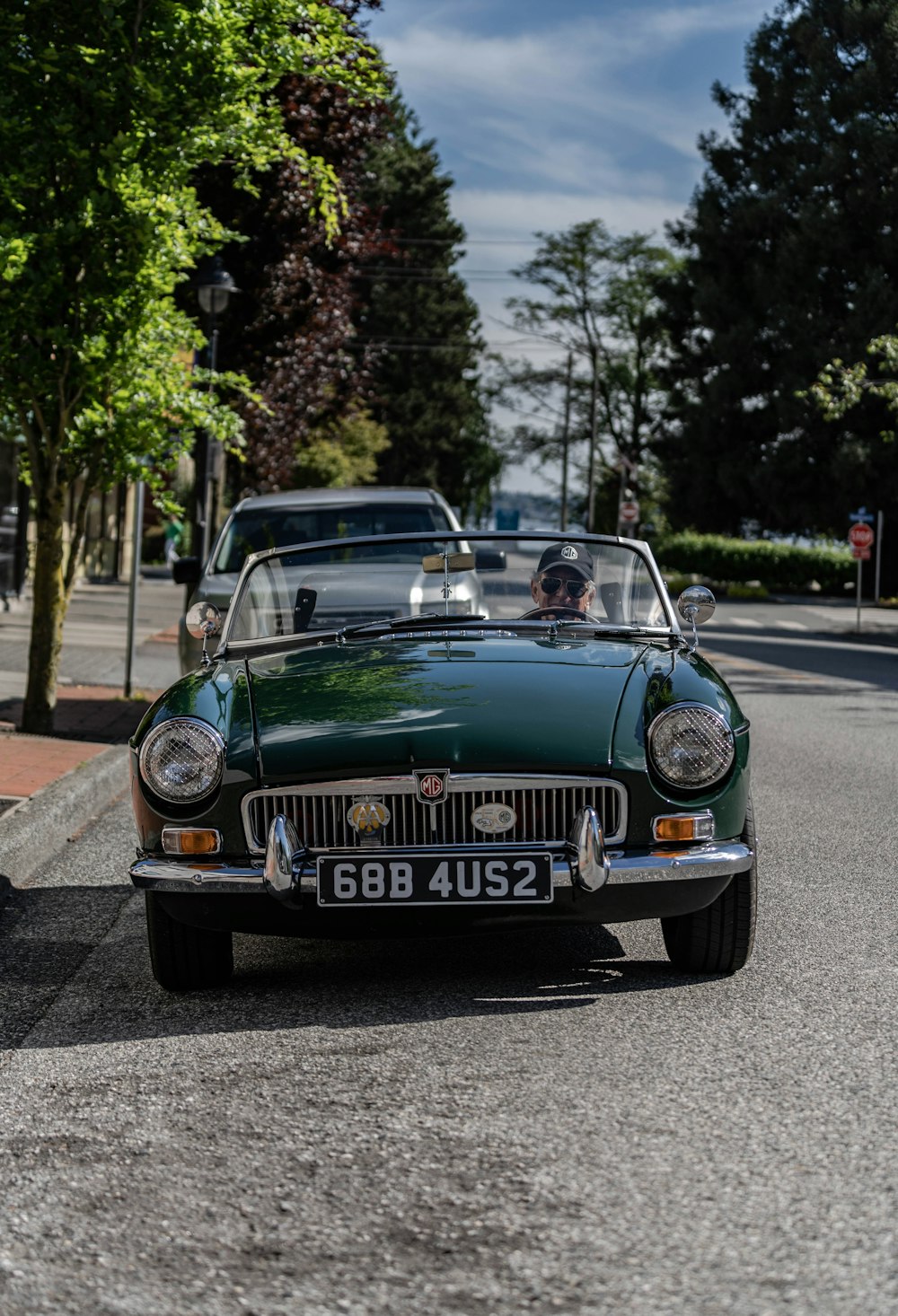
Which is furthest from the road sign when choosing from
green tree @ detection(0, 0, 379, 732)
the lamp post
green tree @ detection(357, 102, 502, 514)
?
green tree @ detection(357, 102, 502, 514)

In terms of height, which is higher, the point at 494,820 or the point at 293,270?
the point at 293,270

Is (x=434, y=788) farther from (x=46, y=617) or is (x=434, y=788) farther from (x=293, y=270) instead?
(x=293, y=270)

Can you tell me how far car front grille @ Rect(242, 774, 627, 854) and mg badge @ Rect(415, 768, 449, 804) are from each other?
17mm

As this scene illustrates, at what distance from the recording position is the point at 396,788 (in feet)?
15.4

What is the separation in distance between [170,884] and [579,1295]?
7.30 ft

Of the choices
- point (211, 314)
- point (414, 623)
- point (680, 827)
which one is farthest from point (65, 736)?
point (211, 314)

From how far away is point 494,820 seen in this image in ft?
15.5

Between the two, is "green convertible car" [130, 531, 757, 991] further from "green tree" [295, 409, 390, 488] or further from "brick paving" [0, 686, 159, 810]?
"green tree" [295, 409, 390, 488]

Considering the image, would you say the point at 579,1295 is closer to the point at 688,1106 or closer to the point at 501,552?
the point at 688,1106

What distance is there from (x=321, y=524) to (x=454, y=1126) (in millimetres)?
8588

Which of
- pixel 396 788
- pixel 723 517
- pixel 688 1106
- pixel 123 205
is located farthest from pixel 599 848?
pixel 723 517

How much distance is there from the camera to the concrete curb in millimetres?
6859

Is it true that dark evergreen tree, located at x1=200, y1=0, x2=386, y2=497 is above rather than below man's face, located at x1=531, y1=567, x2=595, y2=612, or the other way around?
above

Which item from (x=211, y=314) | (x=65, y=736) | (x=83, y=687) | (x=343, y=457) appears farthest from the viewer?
(x=343, y=457)
